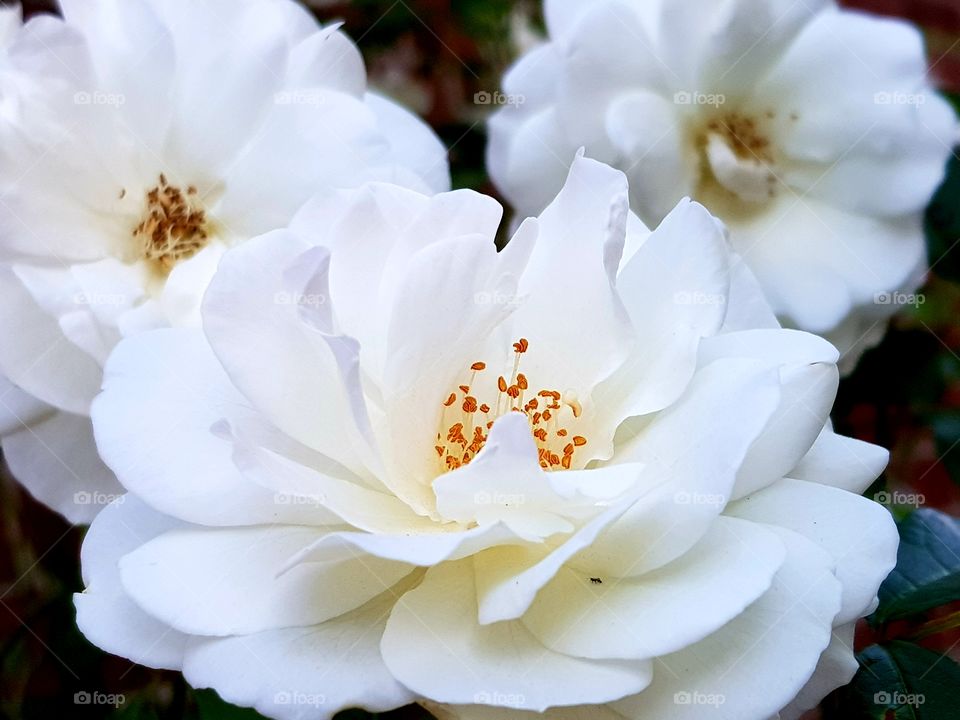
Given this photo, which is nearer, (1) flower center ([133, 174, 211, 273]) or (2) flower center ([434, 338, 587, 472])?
(2) flower center ([434, 338, 587, 472])

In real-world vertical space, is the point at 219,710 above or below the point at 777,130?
below

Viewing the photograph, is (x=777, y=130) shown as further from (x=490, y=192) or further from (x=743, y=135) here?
(x=490, y=192)

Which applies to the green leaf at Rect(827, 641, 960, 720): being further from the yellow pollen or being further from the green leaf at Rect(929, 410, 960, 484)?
the yellow pollen

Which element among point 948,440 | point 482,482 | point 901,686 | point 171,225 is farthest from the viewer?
point 948,440

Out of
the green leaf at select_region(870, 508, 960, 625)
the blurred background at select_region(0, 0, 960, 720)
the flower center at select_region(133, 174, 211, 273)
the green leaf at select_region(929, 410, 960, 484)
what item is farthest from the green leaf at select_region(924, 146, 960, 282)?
the flower center at select_region(133, 174, 211, 273)

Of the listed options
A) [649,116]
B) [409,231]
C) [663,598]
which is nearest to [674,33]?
[649,116]

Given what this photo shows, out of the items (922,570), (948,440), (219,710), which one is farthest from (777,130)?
(219,710)

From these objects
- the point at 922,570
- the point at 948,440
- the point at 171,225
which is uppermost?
the point at 171,225
